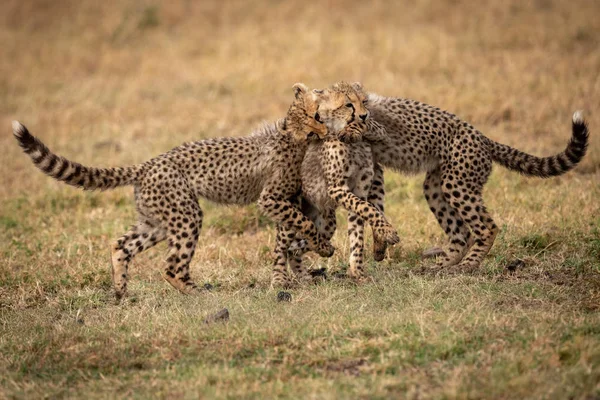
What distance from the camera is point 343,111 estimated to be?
21.7 feet

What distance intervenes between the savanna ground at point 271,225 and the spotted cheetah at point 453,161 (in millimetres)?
266

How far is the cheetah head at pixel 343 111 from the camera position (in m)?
6.51

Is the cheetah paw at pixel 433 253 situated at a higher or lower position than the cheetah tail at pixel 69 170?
lower

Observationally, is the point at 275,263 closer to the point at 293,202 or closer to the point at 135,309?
the point at 293,202

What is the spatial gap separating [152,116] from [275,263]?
19.3 feet

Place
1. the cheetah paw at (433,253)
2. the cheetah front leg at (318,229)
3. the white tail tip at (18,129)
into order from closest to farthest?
1. the white tail tip at (18,129)
2. the cheetah front leg at (318,229)
3. the cheetah paw at (433,253)

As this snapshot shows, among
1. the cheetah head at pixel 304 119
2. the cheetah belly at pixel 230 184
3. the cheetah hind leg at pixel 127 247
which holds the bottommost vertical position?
the cheetah hind leg at pixel 127 247

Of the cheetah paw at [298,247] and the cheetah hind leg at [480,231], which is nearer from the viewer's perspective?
the cheetah hind leg at [480,231]

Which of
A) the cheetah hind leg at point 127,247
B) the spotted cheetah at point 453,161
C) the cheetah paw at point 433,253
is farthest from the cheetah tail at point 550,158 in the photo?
the cheetah hind leg at point 127,247

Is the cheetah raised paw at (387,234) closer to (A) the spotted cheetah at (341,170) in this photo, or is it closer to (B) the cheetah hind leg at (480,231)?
(A) the spotted cheetah at (341,170)

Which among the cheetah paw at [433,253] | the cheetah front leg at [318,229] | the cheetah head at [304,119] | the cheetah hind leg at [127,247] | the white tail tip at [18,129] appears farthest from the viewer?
the cheetah paw at [433,253]

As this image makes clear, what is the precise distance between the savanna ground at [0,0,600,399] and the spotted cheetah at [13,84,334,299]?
332mm

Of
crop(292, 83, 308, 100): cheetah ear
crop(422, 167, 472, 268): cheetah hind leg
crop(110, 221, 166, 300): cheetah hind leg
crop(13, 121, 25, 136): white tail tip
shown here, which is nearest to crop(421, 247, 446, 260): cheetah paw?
crop(422, 167, 472, 268): cheetah hind leg

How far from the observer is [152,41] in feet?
50.9
